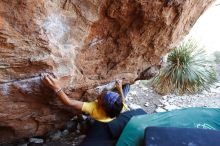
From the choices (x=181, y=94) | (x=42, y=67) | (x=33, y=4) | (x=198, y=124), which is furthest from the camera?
(x=181, y=94)

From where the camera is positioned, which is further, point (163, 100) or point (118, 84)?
point (163, 100)

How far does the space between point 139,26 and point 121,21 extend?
230mm

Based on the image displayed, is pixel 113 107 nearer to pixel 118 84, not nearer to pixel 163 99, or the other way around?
pixel 118 84

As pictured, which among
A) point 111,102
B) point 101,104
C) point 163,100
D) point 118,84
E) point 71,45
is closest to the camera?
point 71,45

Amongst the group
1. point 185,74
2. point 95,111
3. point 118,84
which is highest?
point 185,74

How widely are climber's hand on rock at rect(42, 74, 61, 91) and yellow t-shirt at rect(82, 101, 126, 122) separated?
2.41 feet

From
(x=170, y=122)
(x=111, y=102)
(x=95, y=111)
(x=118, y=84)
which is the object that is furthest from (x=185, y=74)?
(x=111, y=102)

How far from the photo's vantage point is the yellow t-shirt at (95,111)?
4259 mm

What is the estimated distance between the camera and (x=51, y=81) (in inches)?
139

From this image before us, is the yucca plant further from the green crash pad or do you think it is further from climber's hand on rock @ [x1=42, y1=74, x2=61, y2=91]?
climber's hand on rock @ [x1=42, y1=74, x2=61, y2=91]

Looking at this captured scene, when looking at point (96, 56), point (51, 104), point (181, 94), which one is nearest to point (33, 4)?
point (96, 56)

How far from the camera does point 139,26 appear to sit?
3.81 m

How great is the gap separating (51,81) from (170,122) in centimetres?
162

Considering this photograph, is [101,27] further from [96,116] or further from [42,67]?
[96,116]
